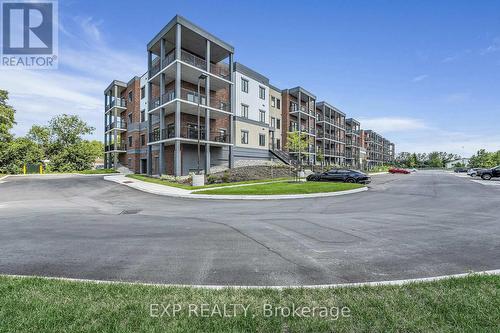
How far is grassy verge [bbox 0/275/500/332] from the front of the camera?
9.67ft

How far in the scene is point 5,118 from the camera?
1543 inches

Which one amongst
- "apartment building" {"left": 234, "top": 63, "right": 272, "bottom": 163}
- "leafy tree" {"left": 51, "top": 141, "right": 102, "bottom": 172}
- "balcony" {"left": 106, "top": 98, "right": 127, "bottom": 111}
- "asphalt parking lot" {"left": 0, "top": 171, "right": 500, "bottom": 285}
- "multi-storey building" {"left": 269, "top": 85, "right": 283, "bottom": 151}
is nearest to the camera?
"asphalt parking lot" {"left": 0, "top": 171, "right": 500, "bottom": 285}

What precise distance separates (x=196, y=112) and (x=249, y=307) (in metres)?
27.4

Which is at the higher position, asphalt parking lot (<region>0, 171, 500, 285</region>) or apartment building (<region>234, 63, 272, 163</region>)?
apartment building (<region>234, 63, 272, 163</region>)

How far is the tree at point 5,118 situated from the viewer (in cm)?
3891

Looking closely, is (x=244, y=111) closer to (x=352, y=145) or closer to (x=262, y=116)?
(x=262, y=116)

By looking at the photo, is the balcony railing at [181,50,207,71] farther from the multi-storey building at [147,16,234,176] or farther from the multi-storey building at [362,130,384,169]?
the multi-storey building at [362,130,384,169]

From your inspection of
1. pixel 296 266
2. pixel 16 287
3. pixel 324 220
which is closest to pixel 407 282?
pixel 296 266

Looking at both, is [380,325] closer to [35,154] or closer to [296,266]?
[296,266]

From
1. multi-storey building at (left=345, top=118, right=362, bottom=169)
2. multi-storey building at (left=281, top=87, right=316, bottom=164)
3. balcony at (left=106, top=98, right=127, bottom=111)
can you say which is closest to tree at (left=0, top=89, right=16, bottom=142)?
balcony at (left=106, top=98, right=127, bottom=111)

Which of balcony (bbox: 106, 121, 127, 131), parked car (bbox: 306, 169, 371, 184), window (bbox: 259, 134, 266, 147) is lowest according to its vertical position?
parked car (bbox: 306, 169, 371, 184)

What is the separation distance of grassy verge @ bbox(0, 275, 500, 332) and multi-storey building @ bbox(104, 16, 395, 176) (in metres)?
18.2

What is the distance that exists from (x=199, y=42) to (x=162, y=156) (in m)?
13.5

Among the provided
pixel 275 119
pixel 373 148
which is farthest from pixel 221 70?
pixel 373 148
